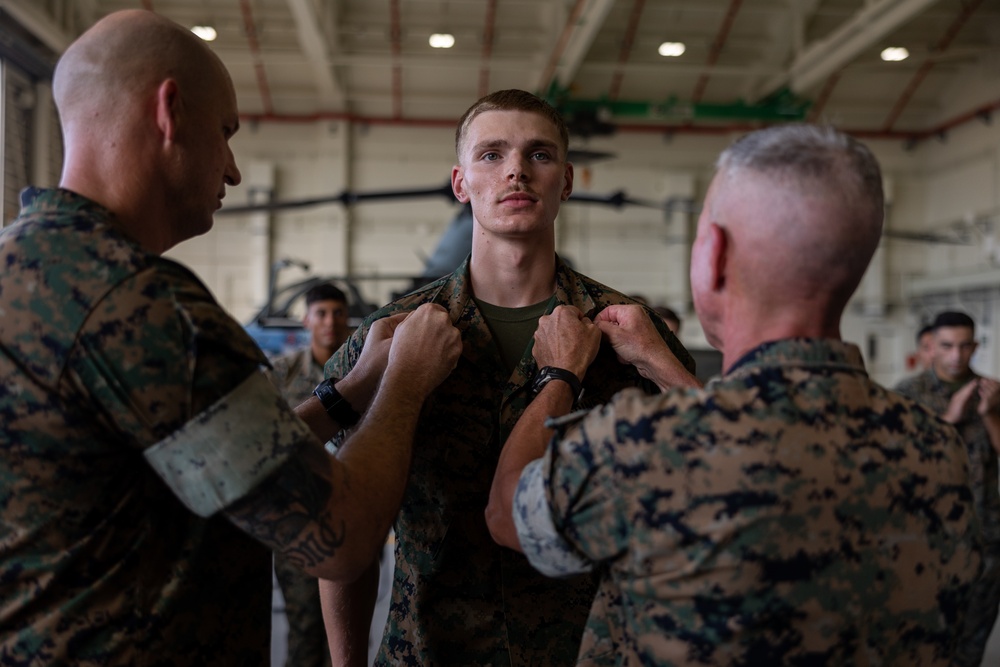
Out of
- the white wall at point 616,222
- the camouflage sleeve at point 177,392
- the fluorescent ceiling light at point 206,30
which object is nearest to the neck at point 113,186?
the camouflage sleeve at point 177,392

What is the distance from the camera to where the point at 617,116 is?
15211 millimetres

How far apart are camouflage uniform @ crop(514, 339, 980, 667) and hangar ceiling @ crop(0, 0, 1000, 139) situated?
11457mm

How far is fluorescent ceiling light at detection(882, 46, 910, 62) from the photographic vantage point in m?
13.8

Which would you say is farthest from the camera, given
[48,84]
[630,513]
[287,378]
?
[48,84]

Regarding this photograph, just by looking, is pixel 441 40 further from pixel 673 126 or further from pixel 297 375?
pixel 297 375

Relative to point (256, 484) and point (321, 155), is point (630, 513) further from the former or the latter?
point (321, 155)

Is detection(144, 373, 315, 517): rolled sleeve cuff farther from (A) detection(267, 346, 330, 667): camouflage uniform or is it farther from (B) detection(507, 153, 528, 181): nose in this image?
(A) detection(267, 346, 330, 667): camouflage uniform

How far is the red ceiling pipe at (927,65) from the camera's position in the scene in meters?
13.5

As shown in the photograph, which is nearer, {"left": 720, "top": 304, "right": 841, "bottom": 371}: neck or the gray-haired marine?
the gray-haired marine

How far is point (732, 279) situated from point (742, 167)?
185 mm

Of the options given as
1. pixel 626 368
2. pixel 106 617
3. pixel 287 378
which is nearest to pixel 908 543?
pixel 626 368

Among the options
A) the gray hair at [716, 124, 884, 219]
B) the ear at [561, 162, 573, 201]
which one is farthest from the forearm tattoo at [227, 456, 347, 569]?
the ear at [561, 162, 573, 201]

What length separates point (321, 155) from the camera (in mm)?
15641

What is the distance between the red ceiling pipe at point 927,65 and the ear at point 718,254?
14324mm
